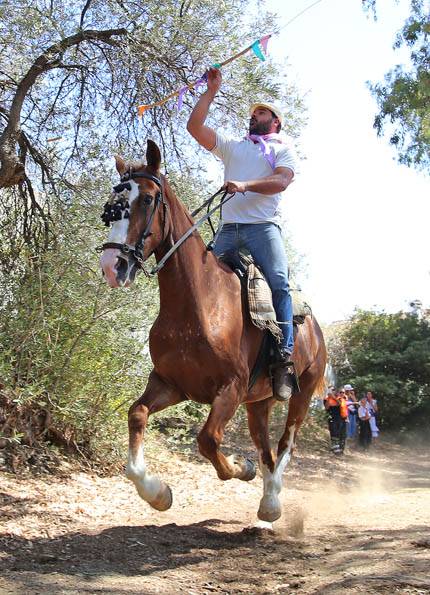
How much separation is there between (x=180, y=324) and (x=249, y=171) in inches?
68.4

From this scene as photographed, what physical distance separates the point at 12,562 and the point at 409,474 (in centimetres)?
1197

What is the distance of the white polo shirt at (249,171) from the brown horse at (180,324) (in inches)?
30.3

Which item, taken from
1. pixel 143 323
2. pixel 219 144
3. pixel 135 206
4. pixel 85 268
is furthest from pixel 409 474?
pixel 135 206

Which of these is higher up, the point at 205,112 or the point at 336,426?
the point at 205,112

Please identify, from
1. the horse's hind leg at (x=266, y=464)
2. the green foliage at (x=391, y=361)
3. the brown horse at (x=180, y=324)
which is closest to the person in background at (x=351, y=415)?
the green foliage at (x=391, y=361)

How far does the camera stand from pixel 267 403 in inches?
265

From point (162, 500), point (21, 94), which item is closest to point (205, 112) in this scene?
point (162, 500)

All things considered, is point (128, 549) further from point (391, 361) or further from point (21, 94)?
point (391, 361)

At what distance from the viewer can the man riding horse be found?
5402 mm

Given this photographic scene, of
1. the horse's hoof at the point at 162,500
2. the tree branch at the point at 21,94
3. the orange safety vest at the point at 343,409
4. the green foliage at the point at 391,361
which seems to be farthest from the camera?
the green foliage at the point at 391,361

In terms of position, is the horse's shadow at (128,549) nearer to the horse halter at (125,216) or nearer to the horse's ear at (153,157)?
the horse halter at (125,216)

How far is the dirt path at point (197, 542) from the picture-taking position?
405cm

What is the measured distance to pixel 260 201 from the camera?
562 cm

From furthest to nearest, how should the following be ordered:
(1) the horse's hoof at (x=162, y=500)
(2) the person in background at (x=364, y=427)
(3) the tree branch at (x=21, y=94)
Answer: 1. (2) the person in background at (x=364, y=427)
2. (3) the tree branch at (x=21, y=94)
3. (1) the horse's hoof at (x=162, y=500)
